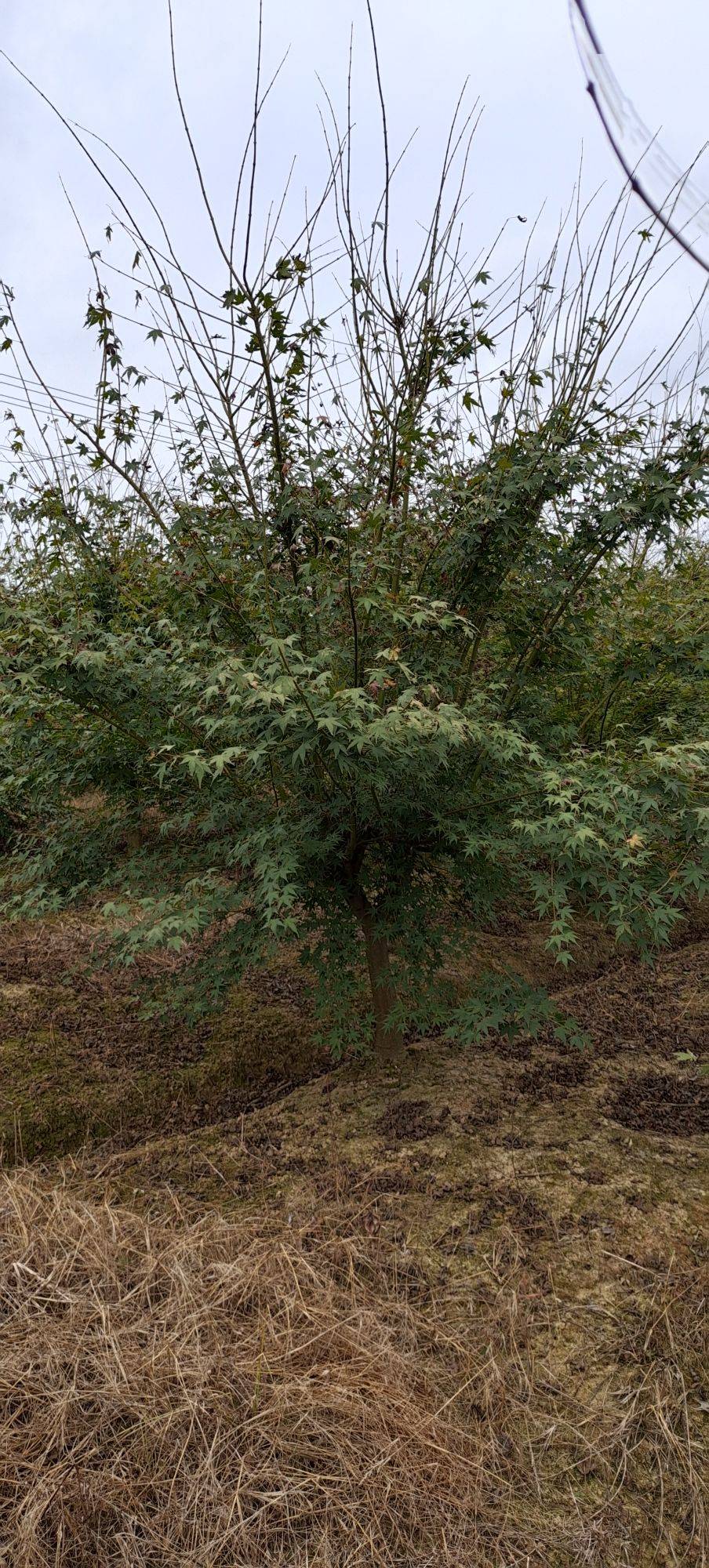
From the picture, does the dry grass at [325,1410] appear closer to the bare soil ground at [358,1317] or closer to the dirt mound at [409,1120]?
the bare soil ground at [358,1317]

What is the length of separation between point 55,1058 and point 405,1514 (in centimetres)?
317

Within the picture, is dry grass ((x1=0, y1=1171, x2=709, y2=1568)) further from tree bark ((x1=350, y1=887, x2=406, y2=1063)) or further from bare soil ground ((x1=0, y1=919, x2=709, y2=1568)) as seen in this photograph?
tree bark ((x1=350, y1=887, x2=406, y2=1063))

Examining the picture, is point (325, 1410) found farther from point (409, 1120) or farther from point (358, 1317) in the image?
point (409, 1120)

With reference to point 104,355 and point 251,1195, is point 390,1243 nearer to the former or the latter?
point 251,1195

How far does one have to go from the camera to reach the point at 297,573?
158 inches

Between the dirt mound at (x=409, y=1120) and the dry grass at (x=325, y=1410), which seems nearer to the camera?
the dry grass at (x=325, y=1410)

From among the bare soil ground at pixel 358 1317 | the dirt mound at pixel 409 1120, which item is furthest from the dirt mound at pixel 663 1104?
the dirt mound at pixel 409 1120

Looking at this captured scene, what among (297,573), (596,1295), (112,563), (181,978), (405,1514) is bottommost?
(405,1514)

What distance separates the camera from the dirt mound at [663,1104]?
14.8 feet

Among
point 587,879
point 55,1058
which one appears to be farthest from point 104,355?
point 55,1058

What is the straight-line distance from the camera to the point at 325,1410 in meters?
2.74

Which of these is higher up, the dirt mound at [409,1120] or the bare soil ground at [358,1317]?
the dirt mound at [409,1120]

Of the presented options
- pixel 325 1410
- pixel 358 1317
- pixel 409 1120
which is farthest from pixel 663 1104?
pixel 325 1410

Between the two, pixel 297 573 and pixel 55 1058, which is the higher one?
pixel 297 573
